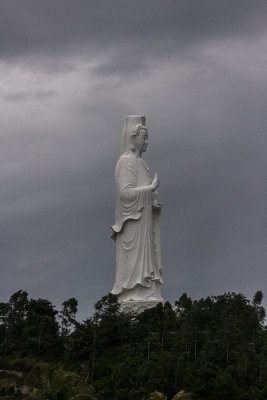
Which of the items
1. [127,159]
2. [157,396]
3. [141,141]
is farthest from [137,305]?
[157,396]

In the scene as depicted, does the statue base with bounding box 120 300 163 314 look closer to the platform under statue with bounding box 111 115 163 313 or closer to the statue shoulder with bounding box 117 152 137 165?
the platform under statue with bounding box 111 115 163 313

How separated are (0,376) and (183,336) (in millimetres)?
5952

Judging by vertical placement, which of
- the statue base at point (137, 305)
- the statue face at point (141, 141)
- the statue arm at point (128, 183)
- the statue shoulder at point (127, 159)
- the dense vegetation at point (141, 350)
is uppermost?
the statue face at point (141, 141)

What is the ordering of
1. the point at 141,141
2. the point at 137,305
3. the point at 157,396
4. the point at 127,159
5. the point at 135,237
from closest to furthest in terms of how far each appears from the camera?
the point at 157,396 < the point at 137,305 < the point at 135,237 < the point at 127,159 < the point at 141,141

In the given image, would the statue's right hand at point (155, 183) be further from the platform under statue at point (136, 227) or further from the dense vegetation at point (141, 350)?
the dense vegetation at point (141, 350)

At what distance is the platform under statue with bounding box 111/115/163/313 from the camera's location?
4044cm

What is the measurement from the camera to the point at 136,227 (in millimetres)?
41000

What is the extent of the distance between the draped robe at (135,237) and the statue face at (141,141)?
1.55 ft

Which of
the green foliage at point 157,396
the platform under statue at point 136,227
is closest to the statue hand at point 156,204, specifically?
the platform under statue at point 136,227

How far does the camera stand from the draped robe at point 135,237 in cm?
4050

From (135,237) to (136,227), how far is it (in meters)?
0.36

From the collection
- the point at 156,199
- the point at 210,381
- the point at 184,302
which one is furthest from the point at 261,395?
the point at 156,199

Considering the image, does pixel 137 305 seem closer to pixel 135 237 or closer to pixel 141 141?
pixel 135 237

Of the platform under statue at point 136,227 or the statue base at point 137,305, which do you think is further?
the platform under statue at point 136,227
